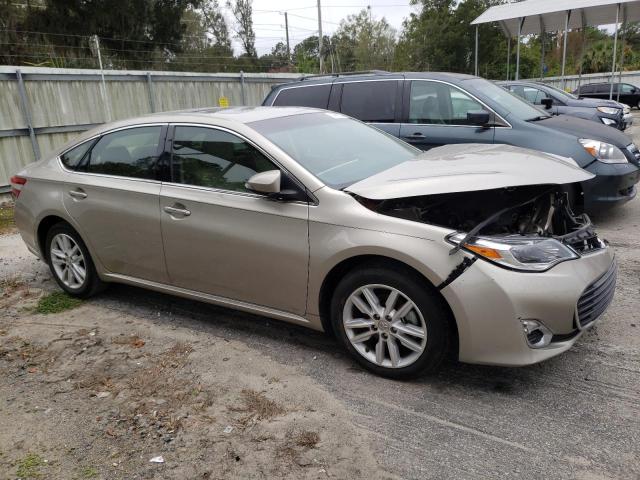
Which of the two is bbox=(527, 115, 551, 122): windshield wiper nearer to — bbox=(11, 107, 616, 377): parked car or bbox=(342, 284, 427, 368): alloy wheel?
bbox=(11, 107, 616, 377): parked car

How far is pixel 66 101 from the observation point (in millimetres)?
10039

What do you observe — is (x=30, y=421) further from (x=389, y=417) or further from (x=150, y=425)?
(x=389, y=417)

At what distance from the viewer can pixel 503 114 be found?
6.24 m

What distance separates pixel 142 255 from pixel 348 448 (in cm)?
235

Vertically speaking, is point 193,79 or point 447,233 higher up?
point 193,79

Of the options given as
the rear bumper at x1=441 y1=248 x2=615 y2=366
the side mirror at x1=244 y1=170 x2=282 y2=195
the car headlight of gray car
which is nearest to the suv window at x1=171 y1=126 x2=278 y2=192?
the side mirror at x1=244 y1=170 x2=282 y2=195

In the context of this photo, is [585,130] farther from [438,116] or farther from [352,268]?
[352,268]

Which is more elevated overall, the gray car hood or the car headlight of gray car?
the gray car hood

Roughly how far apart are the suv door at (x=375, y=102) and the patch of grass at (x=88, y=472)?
17.1 feet

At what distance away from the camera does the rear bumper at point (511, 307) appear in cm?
283

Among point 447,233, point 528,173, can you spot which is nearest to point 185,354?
point 447,233

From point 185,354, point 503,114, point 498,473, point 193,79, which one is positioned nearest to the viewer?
point 498,473

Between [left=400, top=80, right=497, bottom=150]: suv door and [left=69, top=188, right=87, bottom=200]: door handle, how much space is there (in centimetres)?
385

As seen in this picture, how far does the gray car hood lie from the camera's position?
3092 mm
